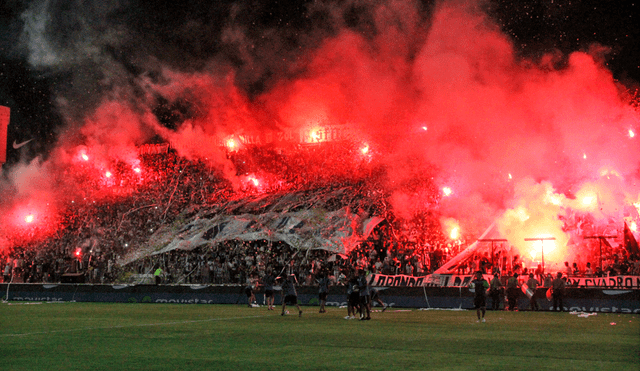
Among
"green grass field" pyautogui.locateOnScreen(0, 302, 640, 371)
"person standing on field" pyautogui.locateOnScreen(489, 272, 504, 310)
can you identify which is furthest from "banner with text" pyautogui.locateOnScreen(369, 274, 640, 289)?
"green grass field" pyautogui.locateOnScreen(0, 302, 640, 371)

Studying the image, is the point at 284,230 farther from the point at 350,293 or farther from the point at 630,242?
the point at 630,242

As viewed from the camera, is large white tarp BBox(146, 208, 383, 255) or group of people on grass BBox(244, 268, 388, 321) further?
large white tarp BBox(146, 208, 383, 255)

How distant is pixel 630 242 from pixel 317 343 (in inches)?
800

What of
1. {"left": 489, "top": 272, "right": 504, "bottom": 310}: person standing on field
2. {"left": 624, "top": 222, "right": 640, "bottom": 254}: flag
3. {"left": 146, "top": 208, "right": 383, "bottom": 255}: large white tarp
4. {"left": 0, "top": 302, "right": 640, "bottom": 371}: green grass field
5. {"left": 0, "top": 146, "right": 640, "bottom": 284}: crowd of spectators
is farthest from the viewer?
{"left": 0, "top": 146, "right": 640, "bottom": 284}: crowd of spectators

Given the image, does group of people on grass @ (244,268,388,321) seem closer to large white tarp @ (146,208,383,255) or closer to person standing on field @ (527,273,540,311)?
person standing on field @ (527,273,540,311)

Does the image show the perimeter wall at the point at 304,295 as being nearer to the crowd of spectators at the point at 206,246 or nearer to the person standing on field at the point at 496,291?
the person standing on field at the point at 496,291

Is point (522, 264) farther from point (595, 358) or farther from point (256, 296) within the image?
point (595, 358)

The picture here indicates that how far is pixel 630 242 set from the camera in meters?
28.4

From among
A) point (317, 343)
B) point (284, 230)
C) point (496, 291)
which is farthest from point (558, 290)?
point (284, 230)

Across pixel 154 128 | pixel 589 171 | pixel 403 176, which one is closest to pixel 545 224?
pixel 589 171

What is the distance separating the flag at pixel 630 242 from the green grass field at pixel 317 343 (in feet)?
26.2

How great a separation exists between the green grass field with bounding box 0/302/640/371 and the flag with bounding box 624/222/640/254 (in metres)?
7.99

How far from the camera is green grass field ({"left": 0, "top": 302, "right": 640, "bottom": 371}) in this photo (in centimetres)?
1057

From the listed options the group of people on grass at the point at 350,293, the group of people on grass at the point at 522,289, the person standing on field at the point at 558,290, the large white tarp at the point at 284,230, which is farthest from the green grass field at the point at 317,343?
the large white tarp at the point at 284,230
